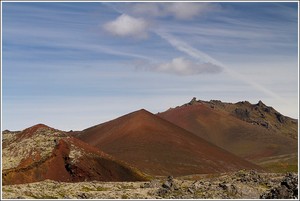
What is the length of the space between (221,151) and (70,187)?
97163 millimetres

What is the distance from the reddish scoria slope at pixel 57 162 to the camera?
84.9m

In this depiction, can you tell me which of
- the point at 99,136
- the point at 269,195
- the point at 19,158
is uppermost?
the point at 99,136

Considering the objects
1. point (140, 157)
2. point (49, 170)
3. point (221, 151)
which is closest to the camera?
point (49, 170)

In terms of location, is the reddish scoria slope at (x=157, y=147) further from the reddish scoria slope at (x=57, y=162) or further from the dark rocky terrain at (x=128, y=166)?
the reddish scoria slope at (x=57, y=162)

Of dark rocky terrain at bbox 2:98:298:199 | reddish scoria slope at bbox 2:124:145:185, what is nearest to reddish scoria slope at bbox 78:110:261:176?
dark rocky terrain at bbox 2:98:298:199

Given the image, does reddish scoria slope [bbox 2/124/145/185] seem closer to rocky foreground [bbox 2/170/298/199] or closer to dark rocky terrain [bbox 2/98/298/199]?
dark rocky terrain [bbox 2/98/298/199]

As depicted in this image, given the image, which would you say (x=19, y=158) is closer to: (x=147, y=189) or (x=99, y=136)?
(x=147, y=189)

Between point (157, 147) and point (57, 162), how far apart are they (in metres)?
57.1

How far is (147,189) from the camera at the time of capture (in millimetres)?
70750

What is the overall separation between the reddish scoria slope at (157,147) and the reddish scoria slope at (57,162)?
3099 cm

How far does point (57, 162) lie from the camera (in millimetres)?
89562

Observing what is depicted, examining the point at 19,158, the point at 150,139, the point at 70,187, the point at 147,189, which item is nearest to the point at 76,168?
the point at 19,158

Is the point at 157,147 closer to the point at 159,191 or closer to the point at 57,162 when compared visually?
the point at 57,162

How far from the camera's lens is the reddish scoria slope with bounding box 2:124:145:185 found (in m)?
84.9
